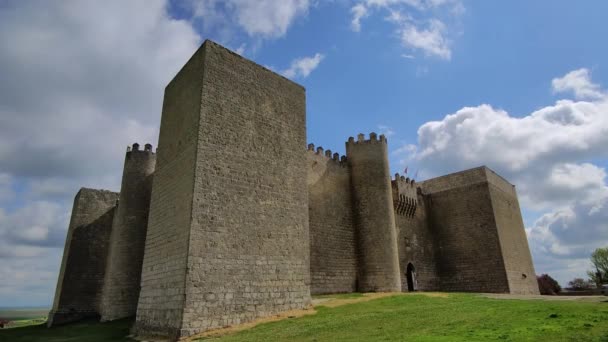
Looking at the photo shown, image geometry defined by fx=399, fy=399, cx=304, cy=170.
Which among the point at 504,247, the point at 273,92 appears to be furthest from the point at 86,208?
the point at 504,247

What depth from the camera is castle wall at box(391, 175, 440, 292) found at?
2416cm

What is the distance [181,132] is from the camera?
1373cm

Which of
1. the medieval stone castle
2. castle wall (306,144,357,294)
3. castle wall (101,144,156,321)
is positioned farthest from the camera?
castle wall (101,144,156,321)

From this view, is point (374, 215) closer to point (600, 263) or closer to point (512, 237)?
point (512, 237)

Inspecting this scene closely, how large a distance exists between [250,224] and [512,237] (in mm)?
21152

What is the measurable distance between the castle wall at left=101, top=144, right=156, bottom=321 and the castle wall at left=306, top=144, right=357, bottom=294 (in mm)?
8542

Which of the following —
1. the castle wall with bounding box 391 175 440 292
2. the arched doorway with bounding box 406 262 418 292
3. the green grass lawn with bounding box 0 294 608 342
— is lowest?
the green grass lawn with bounding box 0 294 608 342

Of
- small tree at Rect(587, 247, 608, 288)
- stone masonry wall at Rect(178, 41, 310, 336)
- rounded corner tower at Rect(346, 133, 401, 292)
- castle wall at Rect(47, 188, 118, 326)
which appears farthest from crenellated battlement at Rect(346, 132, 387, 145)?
small tree at Rect(587, 247, 608, 288)

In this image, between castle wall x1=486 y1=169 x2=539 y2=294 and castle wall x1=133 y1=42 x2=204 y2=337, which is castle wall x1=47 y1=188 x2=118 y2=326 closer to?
castle wall x1=133 y1=42 x2=204 y2=337

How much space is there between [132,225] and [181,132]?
28.3 feet

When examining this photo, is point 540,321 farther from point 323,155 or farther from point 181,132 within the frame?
point 323,155

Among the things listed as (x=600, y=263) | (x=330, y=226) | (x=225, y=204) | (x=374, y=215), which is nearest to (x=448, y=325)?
(x=225, y=204)

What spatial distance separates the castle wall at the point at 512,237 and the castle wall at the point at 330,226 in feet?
35.1

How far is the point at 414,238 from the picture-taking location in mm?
25328
